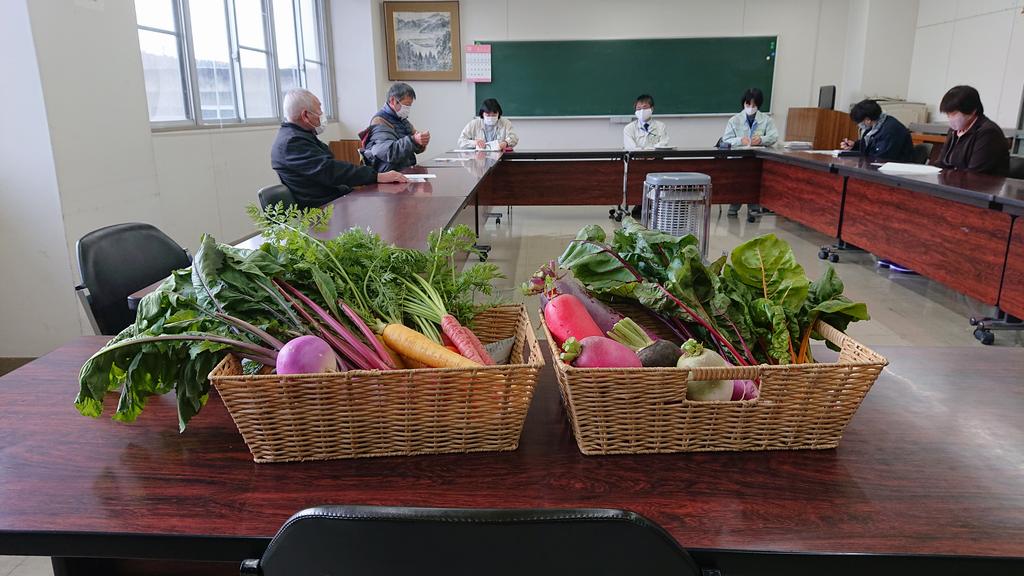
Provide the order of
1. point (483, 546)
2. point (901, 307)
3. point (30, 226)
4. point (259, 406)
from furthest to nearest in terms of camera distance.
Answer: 1. point (901, 307)
2. point (30, 226)
3. point (259, 406)
4. point (483, 546)

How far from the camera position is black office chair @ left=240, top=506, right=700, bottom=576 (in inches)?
21.4

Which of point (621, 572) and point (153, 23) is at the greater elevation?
point (153, 23)

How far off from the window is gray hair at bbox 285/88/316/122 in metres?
0.93

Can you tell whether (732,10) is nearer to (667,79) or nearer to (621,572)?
(667,79)

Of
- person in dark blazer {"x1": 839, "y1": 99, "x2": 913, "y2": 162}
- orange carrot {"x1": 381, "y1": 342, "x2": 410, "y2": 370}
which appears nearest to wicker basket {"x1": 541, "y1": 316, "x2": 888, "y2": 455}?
orange carrot {"x1": 381, "y1": 342, "x2": 410, "y2": 370}

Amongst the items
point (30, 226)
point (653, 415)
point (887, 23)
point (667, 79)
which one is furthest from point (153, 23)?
point (887, 23)

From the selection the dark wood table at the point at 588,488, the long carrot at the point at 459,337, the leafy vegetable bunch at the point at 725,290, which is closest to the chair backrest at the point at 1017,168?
the dark wood table at the point at 588,488

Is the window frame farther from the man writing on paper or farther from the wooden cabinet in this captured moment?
the wooden cabinet

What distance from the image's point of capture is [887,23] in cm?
810

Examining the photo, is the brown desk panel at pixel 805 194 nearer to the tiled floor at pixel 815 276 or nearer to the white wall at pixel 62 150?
the tiled floor at pixel 815 276

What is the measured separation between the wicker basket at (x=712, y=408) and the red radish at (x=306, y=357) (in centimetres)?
32

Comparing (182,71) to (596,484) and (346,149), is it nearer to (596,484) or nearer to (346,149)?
(346,149)

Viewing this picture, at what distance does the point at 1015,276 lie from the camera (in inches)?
124

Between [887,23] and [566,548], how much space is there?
31.7ft
